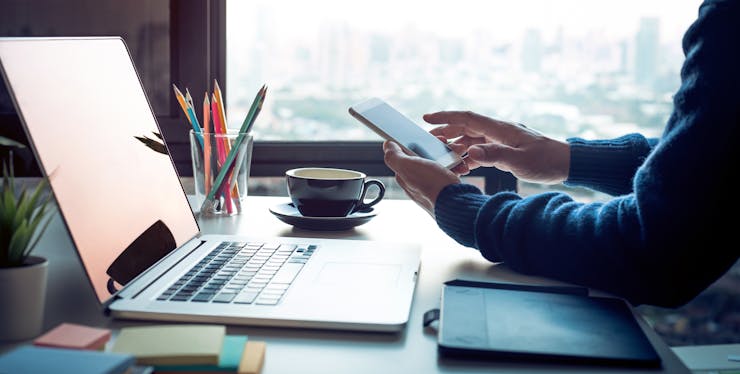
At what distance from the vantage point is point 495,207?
0.88m

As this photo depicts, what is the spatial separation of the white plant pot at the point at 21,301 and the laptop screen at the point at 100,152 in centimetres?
6

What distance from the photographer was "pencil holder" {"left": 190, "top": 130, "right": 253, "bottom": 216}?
119 centimetres

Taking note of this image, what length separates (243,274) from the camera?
0.80 m

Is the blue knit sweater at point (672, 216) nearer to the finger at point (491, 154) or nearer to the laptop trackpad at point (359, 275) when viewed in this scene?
the laptop trackpad at point (359, 275)

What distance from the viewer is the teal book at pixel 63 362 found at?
475 millimetres

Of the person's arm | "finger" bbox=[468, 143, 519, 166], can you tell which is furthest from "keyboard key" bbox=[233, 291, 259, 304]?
the person's arm

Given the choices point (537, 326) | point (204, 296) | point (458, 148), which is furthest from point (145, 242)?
point (458, 148)

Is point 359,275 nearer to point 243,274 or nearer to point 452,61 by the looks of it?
point 243,274

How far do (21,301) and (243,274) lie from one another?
9.2 inches

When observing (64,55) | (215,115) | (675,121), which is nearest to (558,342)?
(675,121)

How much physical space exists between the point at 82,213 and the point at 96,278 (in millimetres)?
66

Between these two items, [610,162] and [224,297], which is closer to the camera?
[224,297]

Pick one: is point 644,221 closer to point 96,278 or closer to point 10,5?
point 96,278

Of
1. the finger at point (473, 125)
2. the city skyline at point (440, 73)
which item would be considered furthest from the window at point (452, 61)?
the finger at point (473, 125)
